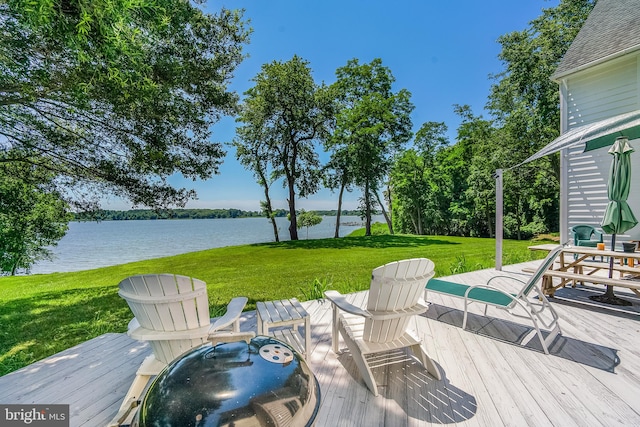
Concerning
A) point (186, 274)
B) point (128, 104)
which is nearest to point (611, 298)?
point (128, 104)

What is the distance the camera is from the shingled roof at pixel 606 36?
6.43 m

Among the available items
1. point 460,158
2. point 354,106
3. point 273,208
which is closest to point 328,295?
point 273,208

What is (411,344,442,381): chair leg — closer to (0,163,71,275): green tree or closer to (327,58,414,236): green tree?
(0,163,71,275): green tree

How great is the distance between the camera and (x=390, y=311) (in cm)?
254

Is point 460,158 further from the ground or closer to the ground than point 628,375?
further from the ground

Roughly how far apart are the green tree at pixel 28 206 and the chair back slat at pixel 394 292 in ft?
21.4

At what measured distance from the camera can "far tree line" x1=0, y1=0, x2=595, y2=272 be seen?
11.1 ft

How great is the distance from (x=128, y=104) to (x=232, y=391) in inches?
183

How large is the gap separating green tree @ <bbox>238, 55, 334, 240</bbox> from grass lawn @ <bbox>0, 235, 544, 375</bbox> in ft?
16.7

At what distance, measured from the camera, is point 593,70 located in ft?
22.8

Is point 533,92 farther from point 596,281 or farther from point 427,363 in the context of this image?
point 427,363

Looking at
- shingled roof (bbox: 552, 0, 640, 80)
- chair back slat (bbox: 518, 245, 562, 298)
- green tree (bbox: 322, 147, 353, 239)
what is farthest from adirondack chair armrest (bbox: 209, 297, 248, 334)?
green tree (bbox: 322, 147, 353, 239)

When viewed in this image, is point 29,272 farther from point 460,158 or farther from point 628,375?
point 460,158

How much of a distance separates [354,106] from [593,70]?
1328 cm
